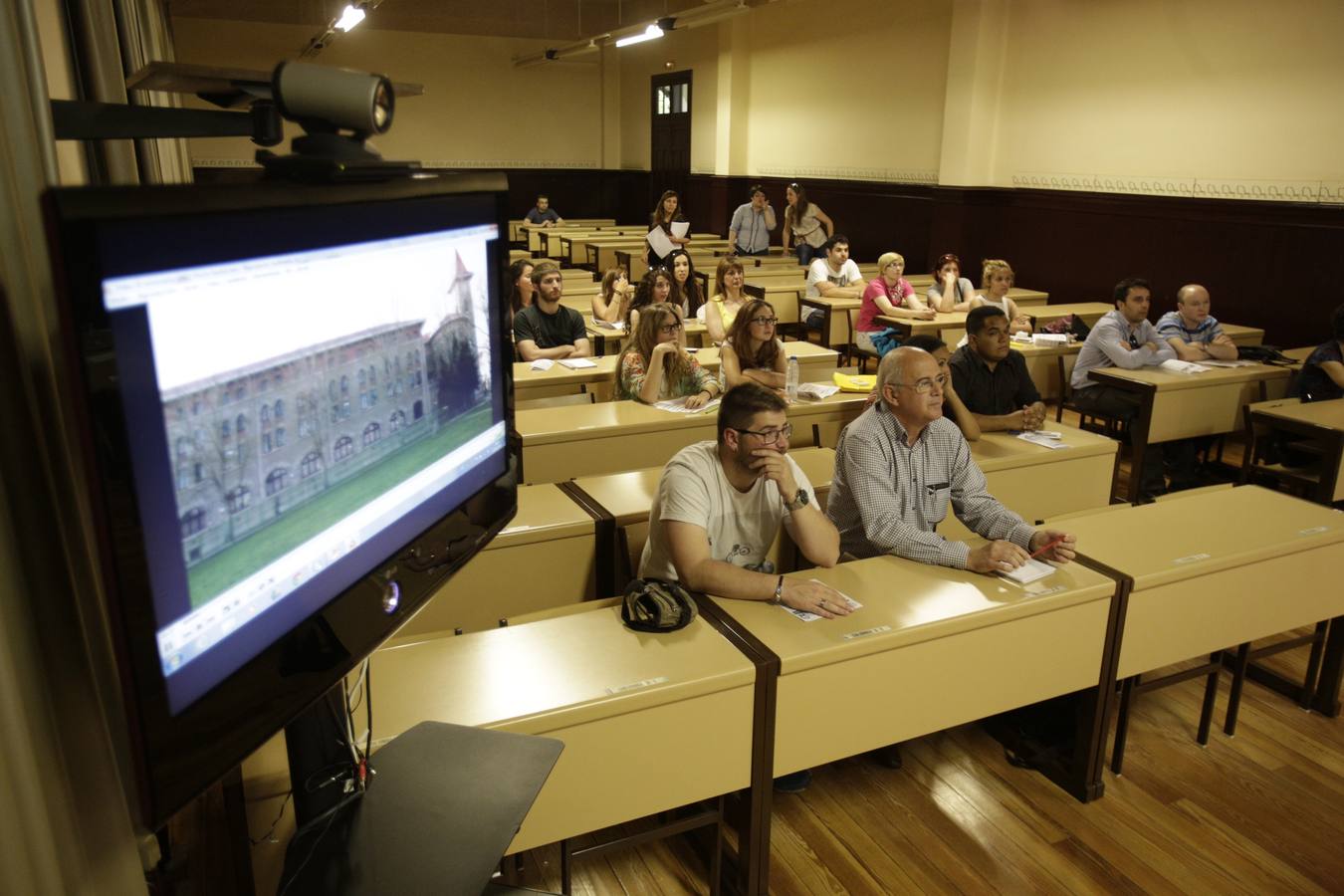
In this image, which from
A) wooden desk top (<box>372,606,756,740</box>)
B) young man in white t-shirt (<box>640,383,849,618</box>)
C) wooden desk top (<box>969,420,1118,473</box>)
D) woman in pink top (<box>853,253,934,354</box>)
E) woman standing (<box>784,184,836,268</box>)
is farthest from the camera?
woman standing (<box>784,184,836,268</box>)

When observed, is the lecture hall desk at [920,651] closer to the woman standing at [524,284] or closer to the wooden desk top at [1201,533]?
the wooden desk top at [1201,533]

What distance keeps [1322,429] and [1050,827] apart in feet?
8.55

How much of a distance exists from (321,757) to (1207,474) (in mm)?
5335

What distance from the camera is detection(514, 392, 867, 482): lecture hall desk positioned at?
11.8 ft

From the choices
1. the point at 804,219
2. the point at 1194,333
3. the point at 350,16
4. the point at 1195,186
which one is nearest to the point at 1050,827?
the point at 1194,333

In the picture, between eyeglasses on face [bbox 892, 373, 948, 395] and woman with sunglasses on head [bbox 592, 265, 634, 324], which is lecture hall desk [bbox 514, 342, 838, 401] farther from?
eyeglasses on face [bbox 892, 373, 948, 395]

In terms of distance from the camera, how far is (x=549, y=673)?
6.13 ft

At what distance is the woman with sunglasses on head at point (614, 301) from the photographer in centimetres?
621

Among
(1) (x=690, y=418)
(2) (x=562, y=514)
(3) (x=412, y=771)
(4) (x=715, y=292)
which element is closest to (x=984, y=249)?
(4) (x=715, y=292)

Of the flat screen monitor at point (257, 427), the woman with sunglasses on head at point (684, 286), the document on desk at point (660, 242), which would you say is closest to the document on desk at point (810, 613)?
the flat screen monitor at point (257, 427)

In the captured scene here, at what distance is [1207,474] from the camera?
17.1ft

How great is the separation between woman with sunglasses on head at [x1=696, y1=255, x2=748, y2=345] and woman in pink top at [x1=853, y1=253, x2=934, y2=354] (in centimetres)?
106

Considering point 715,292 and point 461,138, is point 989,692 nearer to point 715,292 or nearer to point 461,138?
point 715,292

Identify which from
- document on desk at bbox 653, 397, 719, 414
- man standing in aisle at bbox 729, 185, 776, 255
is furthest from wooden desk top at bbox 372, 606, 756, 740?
man standing in aisle at bbox 729, 185, 776, 255
